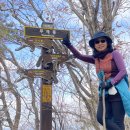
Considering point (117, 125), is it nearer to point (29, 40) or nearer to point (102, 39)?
point (102, 39)

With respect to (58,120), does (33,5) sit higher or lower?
higher

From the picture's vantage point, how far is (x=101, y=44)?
3.36 meters

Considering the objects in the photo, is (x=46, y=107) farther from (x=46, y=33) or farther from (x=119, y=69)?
(x=119, y=69)

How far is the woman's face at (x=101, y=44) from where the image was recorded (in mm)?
3350

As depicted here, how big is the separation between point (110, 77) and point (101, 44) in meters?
0.37

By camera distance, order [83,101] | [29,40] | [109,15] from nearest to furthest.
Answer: [29,40], [109,15], [83,101]

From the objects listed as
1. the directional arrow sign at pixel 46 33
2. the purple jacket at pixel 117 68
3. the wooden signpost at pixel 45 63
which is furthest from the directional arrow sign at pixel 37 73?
the purple jacket at pixel 117 68

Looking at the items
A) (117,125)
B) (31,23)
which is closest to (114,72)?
(117,125)

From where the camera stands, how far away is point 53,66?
4109 mm

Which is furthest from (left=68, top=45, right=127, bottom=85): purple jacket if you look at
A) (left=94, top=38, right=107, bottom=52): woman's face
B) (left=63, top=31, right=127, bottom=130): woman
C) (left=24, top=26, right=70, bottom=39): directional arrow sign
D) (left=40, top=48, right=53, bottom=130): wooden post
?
(left=40, top=48, right=53, bottom=130): wooden post

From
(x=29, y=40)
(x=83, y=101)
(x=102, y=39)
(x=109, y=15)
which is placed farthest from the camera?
(x=83, y=101)

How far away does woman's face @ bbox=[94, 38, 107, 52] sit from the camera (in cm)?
335

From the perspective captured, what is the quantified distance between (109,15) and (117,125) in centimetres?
265

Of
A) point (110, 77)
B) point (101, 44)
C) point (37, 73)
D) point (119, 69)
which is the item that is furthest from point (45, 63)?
point (119, 69)
